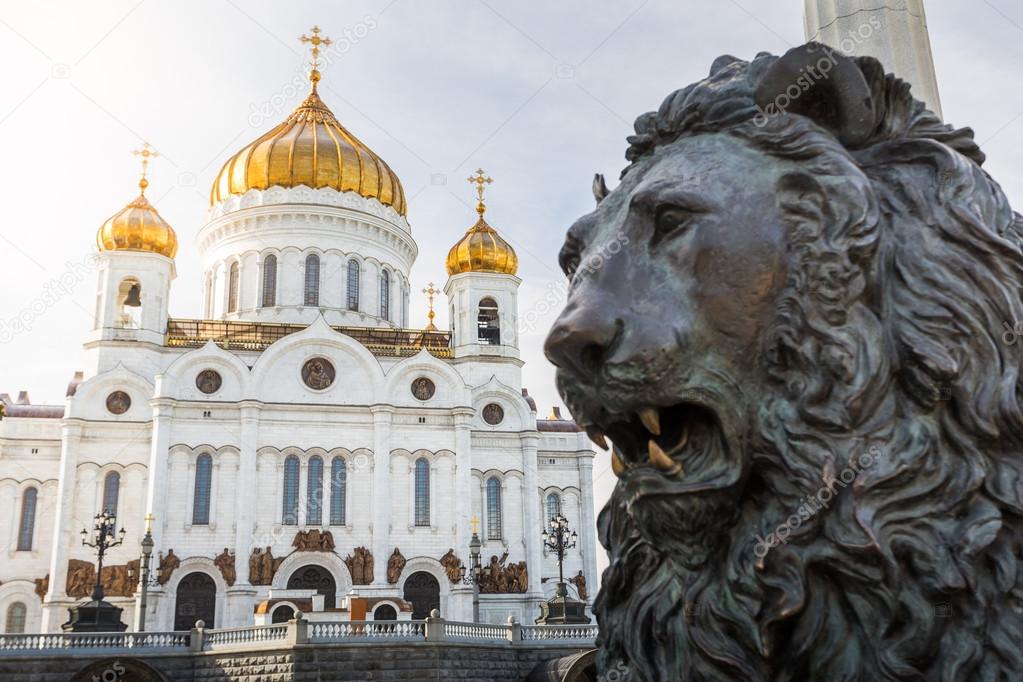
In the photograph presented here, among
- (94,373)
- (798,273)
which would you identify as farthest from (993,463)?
(94,373)

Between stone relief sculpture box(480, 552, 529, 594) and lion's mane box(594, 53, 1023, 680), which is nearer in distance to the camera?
lion's mane box(594, 53, 1023, 680)

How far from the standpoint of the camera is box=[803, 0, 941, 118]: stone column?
345 centimetres

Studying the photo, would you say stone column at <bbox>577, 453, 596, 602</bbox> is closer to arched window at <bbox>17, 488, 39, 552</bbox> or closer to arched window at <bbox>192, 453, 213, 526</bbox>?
arched window at <bbox>192, 453, 213, 526</bbox>

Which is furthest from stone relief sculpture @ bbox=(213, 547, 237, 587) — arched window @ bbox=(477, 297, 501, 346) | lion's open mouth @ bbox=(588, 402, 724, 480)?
lion's open mouth @ bbox=(588, 402, 724, 480)

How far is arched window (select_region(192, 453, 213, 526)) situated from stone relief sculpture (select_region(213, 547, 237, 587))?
132cm

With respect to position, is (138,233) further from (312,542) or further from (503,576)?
(503,576)

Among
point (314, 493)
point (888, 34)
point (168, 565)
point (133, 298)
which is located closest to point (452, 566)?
point (314, 493)

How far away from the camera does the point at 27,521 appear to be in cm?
3438

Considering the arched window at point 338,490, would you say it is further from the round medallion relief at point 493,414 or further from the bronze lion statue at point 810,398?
the bronze lion statue at point 810,398

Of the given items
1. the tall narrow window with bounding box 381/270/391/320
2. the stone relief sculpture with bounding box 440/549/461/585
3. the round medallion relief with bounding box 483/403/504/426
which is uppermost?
the tall narrow window with bounding box 381/270/391/320

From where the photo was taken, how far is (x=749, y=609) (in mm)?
1505

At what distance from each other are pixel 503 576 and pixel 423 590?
10.1 ft

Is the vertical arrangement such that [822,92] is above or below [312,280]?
below

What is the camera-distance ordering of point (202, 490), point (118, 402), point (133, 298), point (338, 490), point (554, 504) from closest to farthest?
point (202, 490) → point (338, 490) → point (118, 402) → point (133, 298) → point (554, 504)
